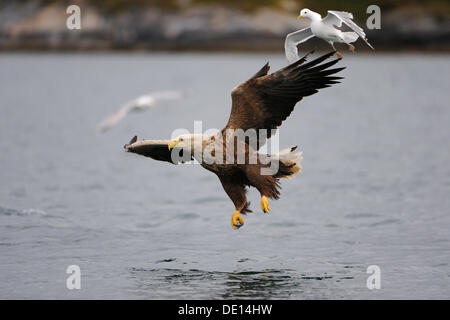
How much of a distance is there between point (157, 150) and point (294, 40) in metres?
2.92

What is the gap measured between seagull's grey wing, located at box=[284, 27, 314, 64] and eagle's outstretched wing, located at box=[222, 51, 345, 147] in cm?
17

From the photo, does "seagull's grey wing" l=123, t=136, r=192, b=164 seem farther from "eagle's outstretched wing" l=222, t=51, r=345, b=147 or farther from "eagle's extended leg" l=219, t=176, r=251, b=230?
"eagle's outstretched wing" l=222, t=51, r=345, b=147

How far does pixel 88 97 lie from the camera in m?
60.8

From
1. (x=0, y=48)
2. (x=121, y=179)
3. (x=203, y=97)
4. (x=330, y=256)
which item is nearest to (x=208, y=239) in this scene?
(x=330, y=256)

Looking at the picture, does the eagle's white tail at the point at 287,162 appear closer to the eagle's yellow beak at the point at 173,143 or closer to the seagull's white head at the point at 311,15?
the eagle's yellow beak at the point at 173,143

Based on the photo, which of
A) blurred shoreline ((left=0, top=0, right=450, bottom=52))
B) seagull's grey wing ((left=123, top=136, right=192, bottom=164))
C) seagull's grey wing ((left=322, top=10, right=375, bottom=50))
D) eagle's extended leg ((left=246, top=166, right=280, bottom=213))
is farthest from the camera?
blurred shoreline ((left=0, top=0, right=450, bottom=52))

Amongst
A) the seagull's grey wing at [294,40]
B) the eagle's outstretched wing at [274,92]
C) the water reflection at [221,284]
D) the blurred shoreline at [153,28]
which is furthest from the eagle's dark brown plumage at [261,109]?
the blurred shoreline at [153,28]

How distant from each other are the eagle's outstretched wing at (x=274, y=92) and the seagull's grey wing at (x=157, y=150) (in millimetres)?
1289

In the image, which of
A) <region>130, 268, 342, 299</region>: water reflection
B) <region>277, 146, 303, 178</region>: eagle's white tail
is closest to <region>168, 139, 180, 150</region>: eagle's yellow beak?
<region>277, 146, 303, 178</region>: eagle's white tail

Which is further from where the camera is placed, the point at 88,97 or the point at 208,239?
the point at 88,97

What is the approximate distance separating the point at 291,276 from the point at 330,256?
58.1 inches

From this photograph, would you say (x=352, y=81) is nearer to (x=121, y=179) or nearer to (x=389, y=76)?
(x=389, y=76)

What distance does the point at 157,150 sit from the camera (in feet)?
44.7

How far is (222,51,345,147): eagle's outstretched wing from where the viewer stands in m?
12.0
